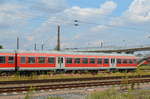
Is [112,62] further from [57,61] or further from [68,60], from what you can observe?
[57,61]

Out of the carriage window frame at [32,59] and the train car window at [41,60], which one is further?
the train car window at [41,60]

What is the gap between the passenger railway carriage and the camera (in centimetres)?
2817

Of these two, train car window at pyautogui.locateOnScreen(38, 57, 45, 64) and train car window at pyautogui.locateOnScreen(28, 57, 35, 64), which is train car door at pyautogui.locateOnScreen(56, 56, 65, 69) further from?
train car window at pyautogui.locateOnScreen(28, 57, 35, 64)

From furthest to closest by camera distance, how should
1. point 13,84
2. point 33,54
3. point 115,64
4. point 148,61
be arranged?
point 148,61 → point 115,64 → point 33,54 → point 13,84

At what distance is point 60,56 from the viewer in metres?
32.2

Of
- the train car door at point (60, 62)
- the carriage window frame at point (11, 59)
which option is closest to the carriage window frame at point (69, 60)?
the train car door at point (60, 62)

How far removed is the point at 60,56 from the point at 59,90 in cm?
1562

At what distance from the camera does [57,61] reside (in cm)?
3192

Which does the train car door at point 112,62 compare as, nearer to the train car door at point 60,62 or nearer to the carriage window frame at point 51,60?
the train car door at point 60,62

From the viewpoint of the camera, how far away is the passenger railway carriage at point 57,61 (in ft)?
92.4

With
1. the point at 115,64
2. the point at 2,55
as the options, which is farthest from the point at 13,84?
the point at 115,64

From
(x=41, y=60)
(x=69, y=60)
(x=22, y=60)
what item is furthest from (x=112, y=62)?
(x=22, y=60)

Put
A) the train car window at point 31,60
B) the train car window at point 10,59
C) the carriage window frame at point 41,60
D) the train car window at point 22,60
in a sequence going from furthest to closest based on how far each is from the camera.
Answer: the carriage window frame at point 41,60, the train car window at point 31,60, the train car window at point 22,60, the train car window at point 10,59

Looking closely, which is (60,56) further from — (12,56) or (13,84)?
(13,84)
